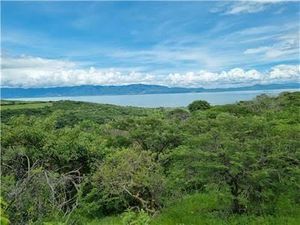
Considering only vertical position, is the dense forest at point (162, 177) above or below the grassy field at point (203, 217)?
above

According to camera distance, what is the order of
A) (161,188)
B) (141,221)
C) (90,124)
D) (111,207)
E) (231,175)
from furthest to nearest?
(90,124) < (111,207) < (161,188) < (231,175) < (141,221)

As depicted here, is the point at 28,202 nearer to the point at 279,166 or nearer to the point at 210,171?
the point at 210,171

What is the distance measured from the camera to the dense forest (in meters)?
Answer: 11.0

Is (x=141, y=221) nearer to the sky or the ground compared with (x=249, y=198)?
nearer to the sky

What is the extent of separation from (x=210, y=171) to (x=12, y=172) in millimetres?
6857

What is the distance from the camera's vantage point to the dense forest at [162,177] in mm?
11048

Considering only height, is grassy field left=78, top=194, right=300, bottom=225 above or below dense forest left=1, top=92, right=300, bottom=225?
below

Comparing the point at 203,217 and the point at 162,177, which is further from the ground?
the point at 162,177

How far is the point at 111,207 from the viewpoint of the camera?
14.3 metres

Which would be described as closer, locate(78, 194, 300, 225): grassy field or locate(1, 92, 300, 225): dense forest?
locate(1, 92, 300, 225): dense forest

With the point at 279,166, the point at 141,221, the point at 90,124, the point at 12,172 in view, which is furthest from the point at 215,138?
the point at 90,124

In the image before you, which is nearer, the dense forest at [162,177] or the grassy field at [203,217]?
the dense forest at [162,177]

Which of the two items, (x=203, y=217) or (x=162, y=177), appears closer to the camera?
(x=203, y=217)

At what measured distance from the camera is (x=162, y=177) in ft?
43.6
